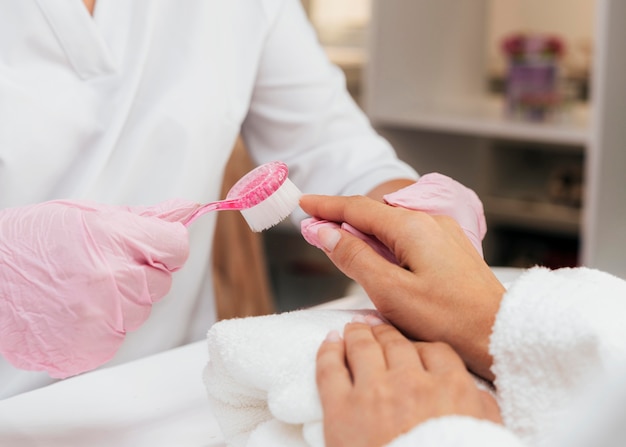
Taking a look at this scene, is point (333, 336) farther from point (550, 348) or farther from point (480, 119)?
→ point (480, 119)

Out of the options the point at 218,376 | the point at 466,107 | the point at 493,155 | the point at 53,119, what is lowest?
the point at 493,155

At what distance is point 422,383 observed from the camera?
488mm

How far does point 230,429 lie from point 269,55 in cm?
55

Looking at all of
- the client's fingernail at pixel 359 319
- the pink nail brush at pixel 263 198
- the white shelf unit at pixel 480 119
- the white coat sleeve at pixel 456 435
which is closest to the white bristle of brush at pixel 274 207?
the pink nail brush at pixel 263 198

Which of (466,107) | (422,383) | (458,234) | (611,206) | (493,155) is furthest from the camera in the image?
(493,155)

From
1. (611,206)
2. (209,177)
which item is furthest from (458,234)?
(611,206)

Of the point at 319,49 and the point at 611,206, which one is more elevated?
the point at 319,49

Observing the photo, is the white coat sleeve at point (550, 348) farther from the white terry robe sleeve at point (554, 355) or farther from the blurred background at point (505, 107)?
the blurred background at point (505, 107)

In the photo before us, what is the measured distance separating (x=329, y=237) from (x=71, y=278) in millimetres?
182

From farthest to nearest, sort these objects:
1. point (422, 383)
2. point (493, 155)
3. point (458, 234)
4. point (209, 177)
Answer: point (493, 155) < point (209, 177) < point (458, 234) < point (422, 383)

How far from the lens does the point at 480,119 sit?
1938 mm

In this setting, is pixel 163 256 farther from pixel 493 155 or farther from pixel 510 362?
pixel 493 155

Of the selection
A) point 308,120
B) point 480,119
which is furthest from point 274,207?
point 480,119

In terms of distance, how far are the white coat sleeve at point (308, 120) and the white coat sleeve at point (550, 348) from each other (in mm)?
486
